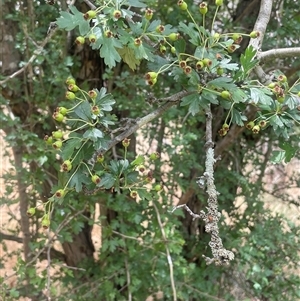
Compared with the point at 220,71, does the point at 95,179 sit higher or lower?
lower

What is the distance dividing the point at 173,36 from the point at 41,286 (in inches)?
36.0

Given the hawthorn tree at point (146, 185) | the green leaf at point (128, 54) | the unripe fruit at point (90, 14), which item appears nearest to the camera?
the unripe fruit at point (90, 14)

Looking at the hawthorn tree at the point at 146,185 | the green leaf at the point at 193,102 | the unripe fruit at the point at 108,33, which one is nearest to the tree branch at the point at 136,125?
the green leaf at the point at 193,102

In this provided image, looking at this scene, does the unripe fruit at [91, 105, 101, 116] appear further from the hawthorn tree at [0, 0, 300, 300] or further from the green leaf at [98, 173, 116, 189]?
the hawthorn tree at [0, 0, 300, 300]

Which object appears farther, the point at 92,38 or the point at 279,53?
the point at 279,53

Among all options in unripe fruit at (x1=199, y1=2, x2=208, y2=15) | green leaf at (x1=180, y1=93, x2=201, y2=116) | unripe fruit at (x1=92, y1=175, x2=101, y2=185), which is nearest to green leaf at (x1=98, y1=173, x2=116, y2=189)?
unripe fruit at (x1=92, y1=175, x2=101, y2=185)

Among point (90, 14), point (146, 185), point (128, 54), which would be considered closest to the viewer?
point (90, 14)

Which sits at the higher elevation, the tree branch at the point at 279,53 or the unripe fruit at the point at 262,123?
the tree branch at the point at 279,53

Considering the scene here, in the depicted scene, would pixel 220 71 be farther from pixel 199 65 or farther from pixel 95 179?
pixel 95 179

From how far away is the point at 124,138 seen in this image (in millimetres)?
639

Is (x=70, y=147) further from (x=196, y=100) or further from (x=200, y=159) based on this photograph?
(x=200, y=159)

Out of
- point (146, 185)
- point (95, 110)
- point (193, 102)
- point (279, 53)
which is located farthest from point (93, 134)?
point (146, 185)

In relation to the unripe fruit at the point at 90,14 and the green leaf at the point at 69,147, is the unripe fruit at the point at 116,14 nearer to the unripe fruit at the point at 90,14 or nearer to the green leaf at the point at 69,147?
the unripe fruit at the point at 90,14

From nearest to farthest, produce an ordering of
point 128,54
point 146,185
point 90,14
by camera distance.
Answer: point 90,14 < point 128,54 < point 146,185
